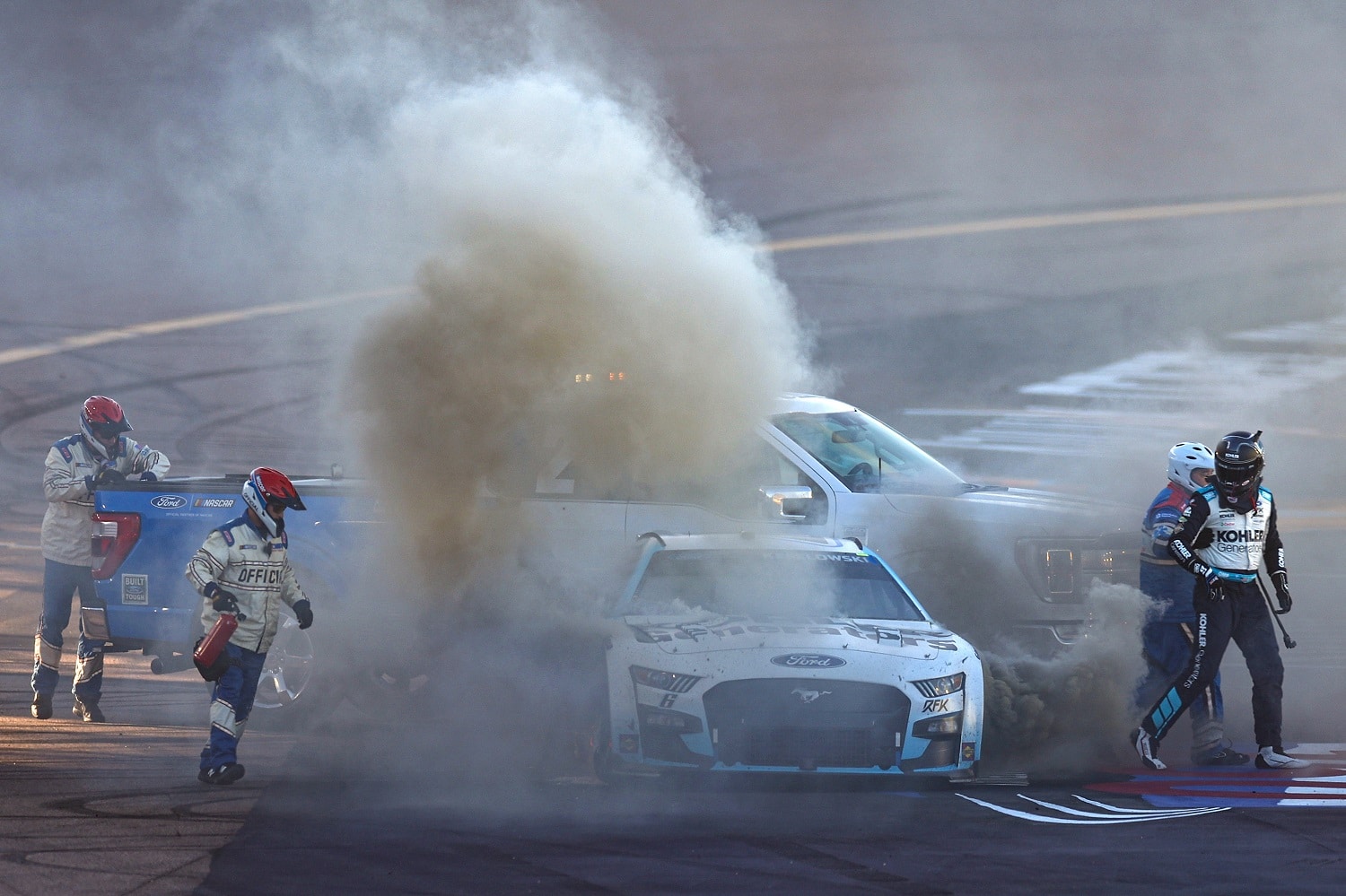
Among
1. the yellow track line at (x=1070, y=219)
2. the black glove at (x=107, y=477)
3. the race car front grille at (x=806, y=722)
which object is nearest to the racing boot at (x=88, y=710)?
the black glove at (x=107, y=477)

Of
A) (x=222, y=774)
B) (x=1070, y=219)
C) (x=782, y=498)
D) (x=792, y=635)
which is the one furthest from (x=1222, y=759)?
(x=1070, y=219)

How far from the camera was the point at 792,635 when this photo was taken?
695cm

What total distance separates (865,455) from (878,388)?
825 centimetres

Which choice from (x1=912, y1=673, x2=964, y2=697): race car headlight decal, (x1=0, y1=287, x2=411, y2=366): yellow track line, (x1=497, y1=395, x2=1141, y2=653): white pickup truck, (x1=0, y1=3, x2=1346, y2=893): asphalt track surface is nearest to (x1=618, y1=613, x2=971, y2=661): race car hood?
(x1=912, y1=673, x2=964, y2=697): race car headlight decal

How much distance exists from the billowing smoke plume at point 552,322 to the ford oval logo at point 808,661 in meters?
2.52

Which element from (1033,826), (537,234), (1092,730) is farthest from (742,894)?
(537,234)

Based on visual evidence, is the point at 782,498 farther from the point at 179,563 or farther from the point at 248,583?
the point at 179,563

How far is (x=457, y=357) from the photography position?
29.6 ft

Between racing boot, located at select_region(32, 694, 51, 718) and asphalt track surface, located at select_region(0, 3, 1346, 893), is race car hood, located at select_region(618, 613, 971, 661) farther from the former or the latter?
racing boot, located at select_region(32, 694, 51, 718)

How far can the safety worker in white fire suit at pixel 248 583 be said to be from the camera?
23.0ft

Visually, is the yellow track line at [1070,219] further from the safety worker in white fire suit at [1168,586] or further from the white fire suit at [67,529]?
the safety worker in white fire suit at [1168,586]

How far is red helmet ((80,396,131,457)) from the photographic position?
29.5 ft

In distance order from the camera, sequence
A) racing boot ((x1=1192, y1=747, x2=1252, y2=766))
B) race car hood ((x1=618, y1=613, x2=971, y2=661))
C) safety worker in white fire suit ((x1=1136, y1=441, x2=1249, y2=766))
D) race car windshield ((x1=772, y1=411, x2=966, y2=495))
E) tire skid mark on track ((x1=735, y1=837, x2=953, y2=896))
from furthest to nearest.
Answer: race car windshield ((x1=772, y1=411, x2=966, y2=495))
safety worker in white fire suit ((x1=1136, y1=441, x2=1249, y2=766))
racing boot ((x1=1192, y1=747, x2=1252, y2=766))
race car hood ((x1=618, y1=613, x2=971, y2=661))
tire skid mark on track ((x1=735, y1=837, x2=953, y2=896))

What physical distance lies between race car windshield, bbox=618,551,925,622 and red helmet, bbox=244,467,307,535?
1.69 meters
